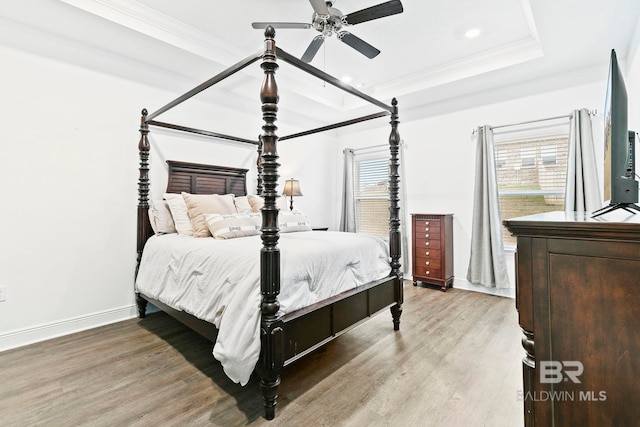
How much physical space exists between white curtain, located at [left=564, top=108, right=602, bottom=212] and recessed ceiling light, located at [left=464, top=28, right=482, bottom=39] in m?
1.39

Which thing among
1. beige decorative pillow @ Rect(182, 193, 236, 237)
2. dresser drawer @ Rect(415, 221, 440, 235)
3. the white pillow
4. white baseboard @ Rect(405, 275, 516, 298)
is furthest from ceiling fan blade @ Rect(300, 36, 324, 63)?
white baseboard @ Rect(405, 275, 516, 298)

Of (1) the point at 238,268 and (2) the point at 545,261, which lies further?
(1) the point at 238,268

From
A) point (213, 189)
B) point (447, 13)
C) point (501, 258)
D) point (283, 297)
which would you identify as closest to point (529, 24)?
point (447, 13)

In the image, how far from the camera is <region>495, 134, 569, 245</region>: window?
3576 mm

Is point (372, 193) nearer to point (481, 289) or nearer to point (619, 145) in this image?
point (481, 289)

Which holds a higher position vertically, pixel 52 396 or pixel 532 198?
pixel 532 198

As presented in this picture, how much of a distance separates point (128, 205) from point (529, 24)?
171 inches

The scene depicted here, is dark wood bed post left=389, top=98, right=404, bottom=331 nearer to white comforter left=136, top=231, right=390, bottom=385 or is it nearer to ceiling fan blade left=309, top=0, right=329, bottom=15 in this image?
white comforter left=136, top=231, right=390, bottom=385

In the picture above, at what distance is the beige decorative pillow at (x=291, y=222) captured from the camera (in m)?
3.24

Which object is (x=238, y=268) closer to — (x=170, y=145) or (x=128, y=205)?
(x=128, y=205)

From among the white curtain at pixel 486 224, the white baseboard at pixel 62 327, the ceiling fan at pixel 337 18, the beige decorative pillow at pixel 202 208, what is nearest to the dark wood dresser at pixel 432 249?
the white curtain at pixel 486 224

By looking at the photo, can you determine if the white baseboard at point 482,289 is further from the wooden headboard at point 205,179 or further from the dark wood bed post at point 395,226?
the wooden headboard at point 205,179

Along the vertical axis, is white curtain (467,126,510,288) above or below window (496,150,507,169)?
below

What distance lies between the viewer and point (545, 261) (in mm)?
915
